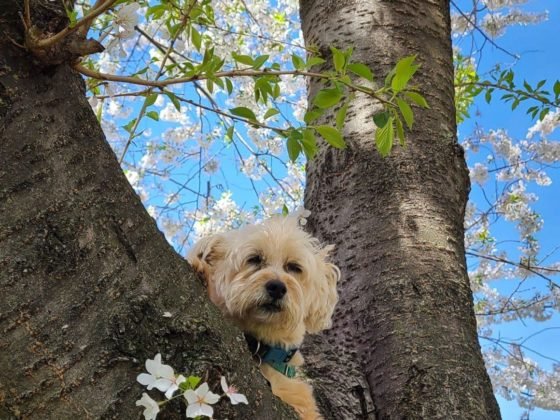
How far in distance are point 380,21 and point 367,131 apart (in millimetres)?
615

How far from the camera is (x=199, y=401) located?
1023 millimetres

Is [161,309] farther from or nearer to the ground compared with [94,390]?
farther from the ground

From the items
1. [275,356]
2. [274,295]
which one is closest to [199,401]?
[275,356]

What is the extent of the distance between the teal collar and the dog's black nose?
201mm

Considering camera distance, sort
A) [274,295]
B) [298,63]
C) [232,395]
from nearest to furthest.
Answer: [232,395]
[298,63]
[274,295]

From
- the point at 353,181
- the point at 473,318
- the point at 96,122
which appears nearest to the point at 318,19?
the point at 353,181

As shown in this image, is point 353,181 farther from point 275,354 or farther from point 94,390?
point 94,390

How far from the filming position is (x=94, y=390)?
1.11 metres

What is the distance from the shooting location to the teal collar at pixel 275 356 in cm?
216

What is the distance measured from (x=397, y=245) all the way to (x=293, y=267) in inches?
21.2

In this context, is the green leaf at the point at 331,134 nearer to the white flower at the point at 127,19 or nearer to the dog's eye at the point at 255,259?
the white flower at the point at 127,19

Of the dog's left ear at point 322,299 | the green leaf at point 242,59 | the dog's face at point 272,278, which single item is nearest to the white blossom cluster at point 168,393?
the green leaf at point 242,59

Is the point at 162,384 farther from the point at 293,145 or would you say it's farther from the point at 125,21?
the point at 125,21

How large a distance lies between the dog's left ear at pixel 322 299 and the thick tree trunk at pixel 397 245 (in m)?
0.06
